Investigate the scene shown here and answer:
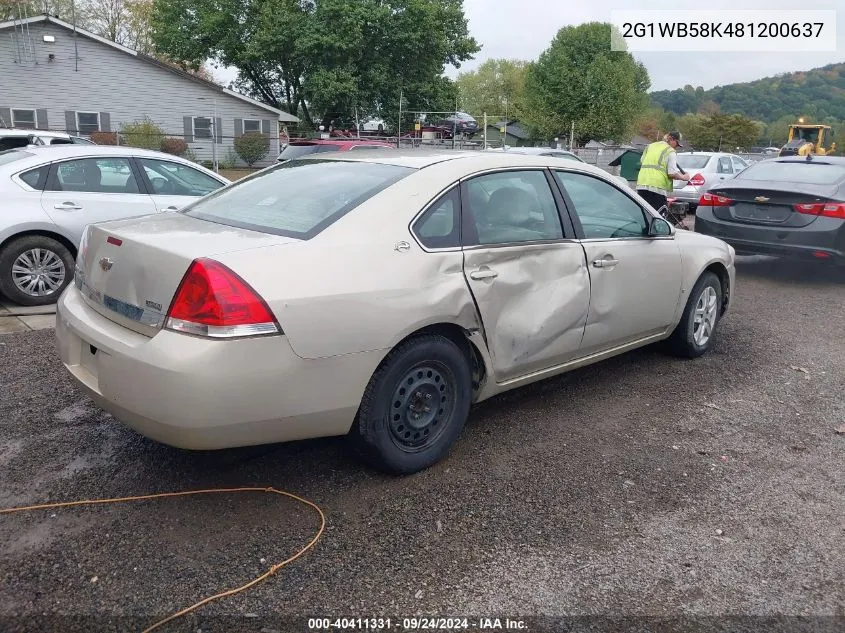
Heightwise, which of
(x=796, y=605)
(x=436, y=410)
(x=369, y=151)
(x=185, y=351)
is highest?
(x=369, y=151)

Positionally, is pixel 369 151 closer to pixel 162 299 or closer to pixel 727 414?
pixel 162 299

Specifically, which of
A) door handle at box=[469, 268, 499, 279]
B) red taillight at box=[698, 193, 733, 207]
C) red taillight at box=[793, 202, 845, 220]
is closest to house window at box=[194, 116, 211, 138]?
red taillight at box=[698, 193, 733, 207]

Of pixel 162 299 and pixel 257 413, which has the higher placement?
pixel 162 299

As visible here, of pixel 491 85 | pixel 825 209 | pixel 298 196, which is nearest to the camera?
pixel 298 196

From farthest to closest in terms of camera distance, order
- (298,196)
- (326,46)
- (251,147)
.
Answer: (326,46), (251,147), (298,196)

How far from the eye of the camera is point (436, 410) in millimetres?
3617

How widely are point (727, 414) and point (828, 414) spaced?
672 millimetres

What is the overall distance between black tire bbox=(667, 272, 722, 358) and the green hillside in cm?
8228

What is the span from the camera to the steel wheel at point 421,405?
3447mm

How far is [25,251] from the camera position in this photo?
6.57 meters

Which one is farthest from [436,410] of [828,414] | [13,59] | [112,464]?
[13,59]

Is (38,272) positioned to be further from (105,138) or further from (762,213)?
(105,138)

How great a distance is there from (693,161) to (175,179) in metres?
12.9

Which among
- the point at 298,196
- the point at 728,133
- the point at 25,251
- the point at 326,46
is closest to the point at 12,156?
the point at 25,251
